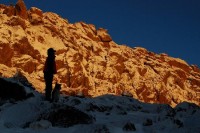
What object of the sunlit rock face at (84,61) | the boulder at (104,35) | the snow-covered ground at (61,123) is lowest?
the snow-covered ground at (61,123)

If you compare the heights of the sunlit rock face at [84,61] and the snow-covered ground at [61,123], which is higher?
the sunlit rock face at [84,61]

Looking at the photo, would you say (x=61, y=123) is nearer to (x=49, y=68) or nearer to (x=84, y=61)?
(x=49, y=68)

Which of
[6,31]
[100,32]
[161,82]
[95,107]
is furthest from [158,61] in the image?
[95,107]

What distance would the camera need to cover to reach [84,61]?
396ft

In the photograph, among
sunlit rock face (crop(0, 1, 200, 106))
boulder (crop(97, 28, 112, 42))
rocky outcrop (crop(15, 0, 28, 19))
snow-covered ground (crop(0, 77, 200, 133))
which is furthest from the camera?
boulder (crop(97, 28, 112, 42))

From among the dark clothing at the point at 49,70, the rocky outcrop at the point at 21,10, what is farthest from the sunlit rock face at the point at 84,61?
the dark clothing at the point at 49,70

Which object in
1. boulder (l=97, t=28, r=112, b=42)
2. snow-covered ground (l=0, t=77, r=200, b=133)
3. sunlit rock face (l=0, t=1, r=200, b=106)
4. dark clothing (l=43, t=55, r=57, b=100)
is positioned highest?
boulder (l=97, t=28, r=112, b=42)

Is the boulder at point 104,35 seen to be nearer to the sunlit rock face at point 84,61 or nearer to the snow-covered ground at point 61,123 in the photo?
the sunlit rock face at point 84,61

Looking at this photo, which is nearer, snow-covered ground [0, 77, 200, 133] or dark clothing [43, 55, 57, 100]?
snow-covered ground [0, 77, 200, 133]

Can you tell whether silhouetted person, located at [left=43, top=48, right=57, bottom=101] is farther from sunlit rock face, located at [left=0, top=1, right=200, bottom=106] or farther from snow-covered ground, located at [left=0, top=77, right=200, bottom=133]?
sunlit rock face, located at [left=0, top=1, right=200, bottom=106]

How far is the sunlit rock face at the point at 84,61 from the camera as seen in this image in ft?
350

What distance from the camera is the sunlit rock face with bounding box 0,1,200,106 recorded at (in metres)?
107

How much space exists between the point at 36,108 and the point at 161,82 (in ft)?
403

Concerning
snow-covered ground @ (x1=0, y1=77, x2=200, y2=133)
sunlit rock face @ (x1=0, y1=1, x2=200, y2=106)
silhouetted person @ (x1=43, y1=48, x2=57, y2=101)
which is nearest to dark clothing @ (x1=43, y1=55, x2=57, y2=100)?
Answer: silhouetted person @ (x1=43, y1=48, x2=57, y2=101)
